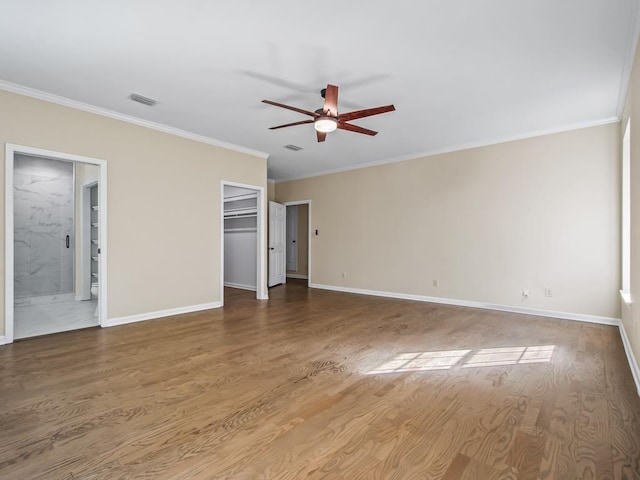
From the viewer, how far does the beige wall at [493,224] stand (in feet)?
14.5

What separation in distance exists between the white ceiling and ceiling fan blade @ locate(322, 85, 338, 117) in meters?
0.24

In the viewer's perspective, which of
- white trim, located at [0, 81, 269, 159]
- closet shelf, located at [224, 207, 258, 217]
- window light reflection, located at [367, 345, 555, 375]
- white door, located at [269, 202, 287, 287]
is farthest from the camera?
white door, located at [269, 202, 287, 287]

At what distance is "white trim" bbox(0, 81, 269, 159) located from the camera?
3514 mm

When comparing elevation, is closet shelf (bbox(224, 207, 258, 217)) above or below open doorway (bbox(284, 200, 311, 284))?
above

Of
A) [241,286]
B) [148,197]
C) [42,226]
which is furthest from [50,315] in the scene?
[241,286]

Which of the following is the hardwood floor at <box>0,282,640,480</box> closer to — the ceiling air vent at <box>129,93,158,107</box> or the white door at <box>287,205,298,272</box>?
the ceiling air vent at <box>129,93,158,107</box>

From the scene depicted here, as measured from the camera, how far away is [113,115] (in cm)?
420

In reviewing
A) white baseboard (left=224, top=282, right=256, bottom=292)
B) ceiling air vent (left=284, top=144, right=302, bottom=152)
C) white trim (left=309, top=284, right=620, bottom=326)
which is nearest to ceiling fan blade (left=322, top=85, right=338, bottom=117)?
ceiling air vent (left=284, top=144, right=302, bottom=152)

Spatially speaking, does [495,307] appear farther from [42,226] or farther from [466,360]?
→ [42,226]

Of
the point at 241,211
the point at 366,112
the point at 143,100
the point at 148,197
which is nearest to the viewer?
the point at 366,112

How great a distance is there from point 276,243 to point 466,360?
5.44m

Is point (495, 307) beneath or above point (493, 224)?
beneath

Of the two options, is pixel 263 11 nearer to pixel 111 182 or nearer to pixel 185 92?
pixel 185 92

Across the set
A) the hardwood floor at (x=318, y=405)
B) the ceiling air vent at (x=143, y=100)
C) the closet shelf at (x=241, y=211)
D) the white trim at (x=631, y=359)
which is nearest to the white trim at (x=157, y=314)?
the hardwood floor at (x=318, y=405)
